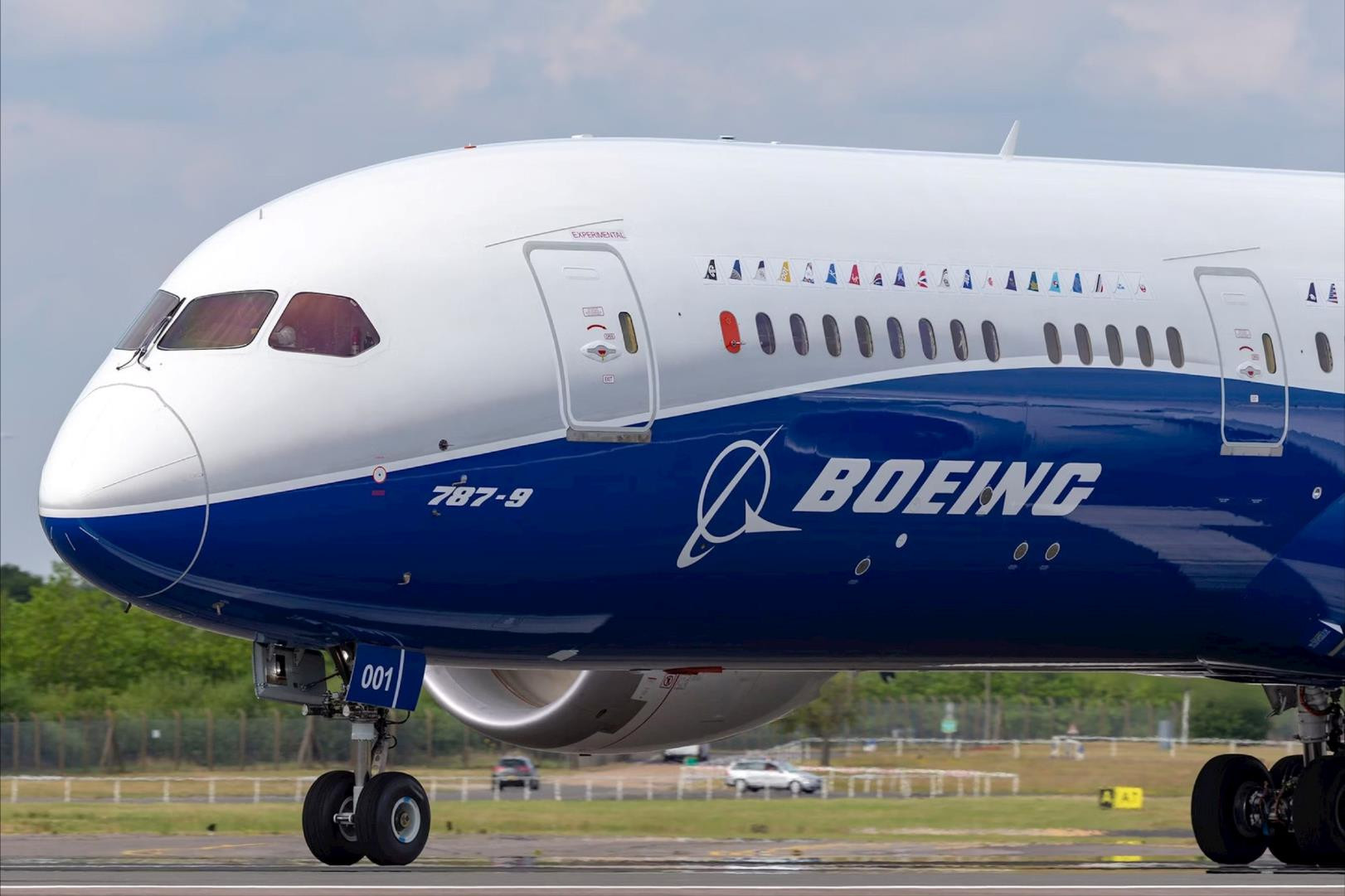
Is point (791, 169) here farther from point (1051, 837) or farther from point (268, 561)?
point (1051, 837)

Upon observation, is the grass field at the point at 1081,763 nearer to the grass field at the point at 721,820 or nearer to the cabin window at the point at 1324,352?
the grass field at the point at 721,820

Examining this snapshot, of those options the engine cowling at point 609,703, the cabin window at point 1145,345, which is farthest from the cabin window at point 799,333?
the engine cowling at point 609,703

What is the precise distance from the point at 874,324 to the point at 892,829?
58.3 ft

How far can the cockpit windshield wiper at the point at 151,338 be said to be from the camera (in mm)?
15508

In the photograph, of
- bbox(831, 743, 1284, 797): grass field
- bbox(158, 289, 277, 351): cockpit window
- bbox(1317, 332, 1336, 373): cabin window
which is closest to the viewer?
bbox(158, 289, 277, 351): cockpit window

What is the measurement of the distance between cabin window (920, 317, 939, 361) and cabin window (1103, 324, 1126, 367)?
1.46 metres

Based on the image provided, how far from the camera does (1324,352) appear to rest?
18.6 m

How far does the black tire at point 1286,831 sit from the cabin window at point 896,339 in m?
5.70

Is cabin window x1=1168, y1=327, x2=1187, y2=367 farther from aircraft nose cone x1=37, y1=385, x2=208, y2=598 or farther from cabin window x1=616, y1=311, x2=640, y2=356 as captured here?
aircraft nose cone x1=37, y1=385, x2=208, y2=598

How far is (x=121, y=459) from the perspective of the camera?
14.6 m

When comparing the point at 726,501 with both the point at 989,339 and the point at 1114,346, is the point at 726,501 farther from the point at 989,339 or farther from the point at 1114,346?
the point at 1114,346

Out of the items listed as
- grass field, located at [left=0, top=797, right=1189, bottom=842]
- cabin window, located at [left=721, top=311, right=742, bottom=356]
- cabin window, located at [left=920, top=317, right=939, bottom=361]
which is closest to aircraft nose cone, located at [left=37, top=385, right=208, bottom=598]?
cabin window, located at [left=721, top=311, right=742, bottom=356]

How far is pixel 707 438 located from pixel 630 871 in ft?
18.0

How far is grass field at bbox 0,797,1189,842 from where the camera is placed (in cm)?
3306
